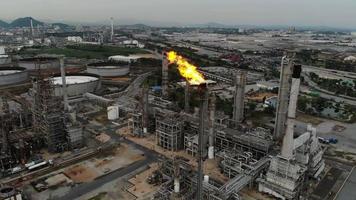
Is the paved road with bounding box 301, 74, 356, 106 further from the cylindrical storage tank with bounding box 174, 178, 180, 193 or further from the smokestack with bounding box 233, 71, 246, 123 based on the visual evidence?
the cylindrical storage tank with bounding box 174, 178, 180, 193

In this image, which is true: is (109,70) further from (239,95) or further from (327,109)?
(327,109)

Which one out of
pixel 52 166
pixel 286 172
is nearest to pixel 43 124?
pixel 52 166

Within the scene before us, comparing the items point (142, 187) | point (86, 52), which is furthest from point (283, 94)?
point (86, 52)

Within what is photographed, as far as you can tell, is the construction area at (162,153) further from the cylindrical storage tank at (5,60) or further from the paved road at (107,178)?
the cylindrical storage tank at (5,60)

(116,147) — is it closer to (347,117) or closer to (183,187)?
(183,187)

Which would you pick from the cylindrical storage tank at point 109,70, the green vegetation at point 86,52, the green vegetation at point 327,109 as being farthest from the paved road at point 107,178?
the green vegetation at point 86,52
